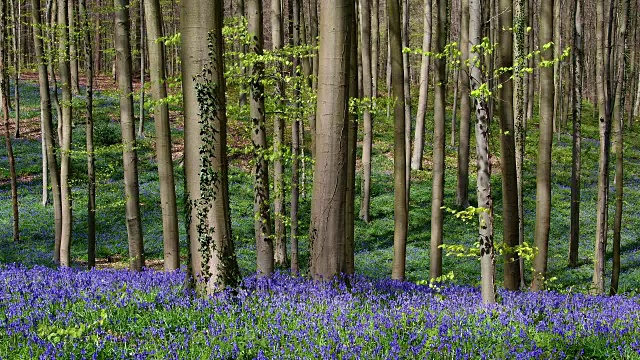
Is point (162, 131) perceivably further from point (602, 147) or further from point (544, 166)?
point (602, 147)

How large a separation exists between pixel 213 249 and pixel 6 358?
7.51 feet

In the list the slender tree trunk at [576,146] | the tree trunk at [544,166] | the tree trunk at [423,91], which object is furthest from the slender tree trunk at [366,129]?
the tree trunk at [544,166]

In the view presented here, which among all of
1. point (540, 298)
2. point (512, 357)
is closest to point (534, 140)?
point (540, 298)

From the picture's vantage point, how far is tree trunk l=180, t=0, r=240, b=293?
19.8 ft

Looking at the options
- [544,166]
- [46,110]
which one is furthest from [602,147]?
[46,110]

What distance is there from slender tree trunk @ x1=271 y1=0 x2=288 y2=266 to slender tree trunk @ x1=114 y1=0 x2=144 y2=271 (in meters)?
3.06

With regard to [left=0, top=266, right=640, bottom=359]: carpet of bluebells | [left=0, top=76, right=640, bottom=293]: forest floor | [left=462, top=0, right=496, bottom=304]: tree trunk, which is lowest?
[left=0, top=76, right=640, bottom=293]: forest floor

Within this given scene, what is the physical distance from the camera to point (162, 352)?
4.29 meters

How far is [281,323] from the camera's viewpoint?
5055mm

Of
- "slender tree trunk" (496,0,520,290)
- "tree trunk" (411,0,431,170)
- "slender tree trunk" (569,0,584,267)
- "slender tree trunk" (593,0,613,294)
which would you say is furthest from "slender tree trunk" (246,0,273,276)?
"tree trunk" (411,0,431,170)

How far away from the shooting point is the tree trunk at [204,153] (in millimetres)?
6031

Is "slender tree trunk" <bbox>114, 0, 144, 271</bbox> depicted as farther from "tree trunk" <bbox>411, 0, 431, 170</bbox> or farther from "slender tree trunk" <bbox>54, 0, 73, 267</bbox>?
"tree trunk" <bbox>411, 0, 431, 170</bbox>

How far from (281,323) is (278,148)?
656 cm

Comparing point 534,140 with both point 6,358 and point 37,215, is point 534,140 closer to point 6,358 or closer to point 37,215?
point 37,215
